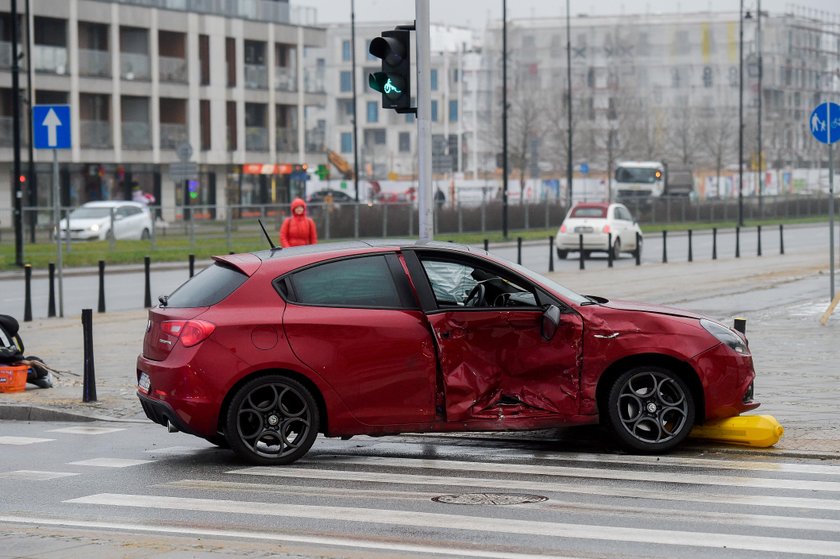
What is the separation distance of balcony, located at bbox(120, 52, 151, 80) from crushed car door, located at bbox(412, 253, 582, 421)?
195 ft

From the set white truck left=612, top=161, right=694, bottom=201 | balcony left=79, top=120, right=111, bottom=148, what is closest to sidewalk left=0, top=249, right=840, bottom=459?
balcony left=79, top=120, right=111, bottom=148

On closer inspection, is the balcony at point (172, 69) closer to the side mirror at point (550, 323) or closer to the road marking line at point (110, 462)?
the road marking line at point (110, 462)

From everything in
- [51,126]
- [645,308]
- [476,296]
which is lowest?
[645,308]

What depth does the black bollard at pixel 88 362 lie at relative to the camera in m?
13.3

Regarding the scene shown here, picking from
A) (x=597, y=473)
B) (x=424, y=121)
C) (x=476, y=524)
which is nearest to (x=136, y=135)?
(x=424, y=121)

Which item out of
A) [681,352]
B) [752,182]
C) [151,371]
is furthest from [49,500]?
[752,182]

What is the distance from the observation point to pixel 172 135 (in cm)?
7006

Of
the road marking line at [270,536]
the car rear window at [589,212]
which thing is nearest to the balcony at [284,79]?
the car rear window at [589,212]

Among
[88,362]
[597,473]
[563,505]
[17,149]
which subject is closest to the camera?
[563,505]

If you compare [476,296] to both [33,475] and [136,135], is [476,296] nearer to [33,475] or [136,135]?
[33,475]

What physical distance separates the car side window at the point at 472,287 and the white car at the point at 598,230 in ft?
98.4

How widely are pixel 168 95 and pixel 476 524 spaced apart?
208 feet

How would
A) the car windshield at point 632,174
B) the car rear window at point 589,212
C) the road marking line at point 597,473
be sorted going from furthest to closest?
the car windshield at point 632,174
the car rear window at point 589,212
the road marking line at point 597,473

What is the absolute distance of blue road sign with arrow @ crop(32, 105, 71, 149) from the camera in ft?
72.6
